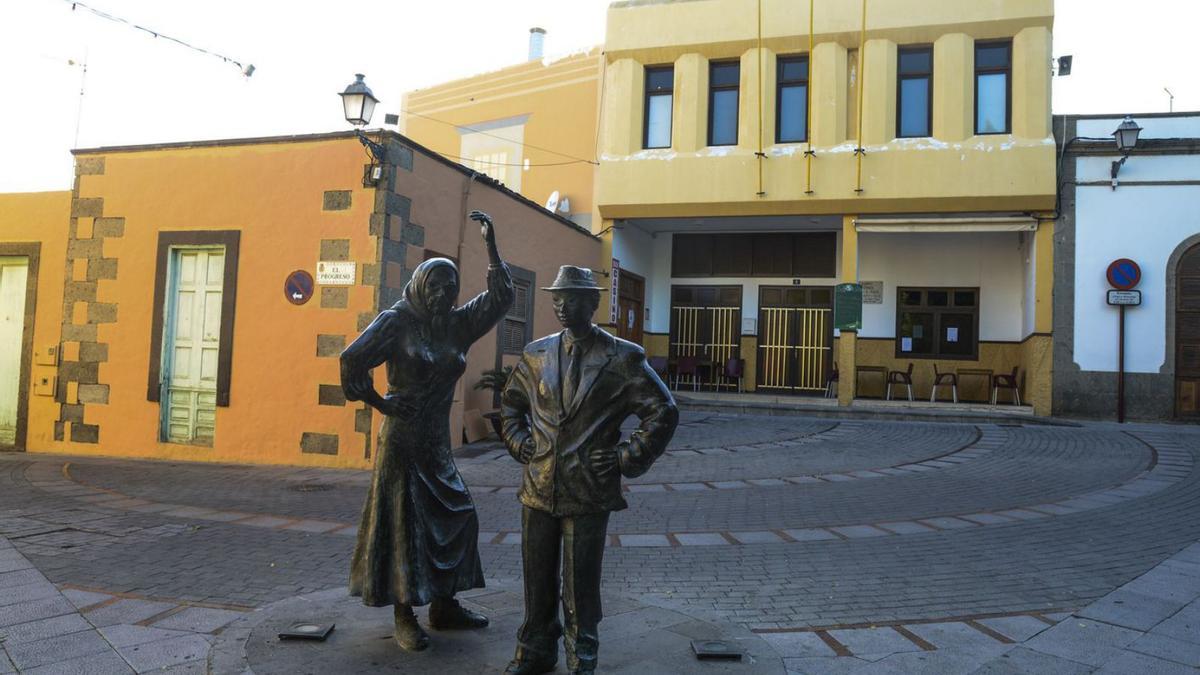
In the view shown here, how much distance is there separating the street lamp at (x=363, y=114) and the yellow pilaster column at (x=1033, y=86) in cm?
1152

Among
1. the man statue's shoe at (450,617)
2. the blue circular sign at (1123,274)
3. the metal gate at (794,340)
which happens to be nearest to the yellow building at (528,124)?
the metal gate at (794,340)

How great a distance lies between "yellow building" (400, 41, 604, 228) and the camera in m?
16.7

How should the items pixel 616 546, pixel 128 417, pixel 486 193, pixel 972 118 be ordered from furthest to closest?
pixel 972 118 < pixel 486 193 < pixel 128 417 < pixel 616 546

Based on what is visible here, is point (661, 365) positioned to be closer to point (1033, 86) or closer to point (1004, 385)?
point (1004, 385)

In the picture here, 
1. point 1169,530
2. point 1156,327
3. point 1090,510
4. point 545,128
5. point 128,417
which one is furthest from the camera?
point 545,128

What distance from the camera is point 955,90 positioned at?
46.6 ft

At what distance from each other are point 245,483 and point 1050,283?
527 inches

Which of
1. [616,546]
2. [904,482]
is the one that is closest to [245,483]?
[616,546]

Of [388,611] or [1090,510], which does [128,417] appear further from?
[1090,510]

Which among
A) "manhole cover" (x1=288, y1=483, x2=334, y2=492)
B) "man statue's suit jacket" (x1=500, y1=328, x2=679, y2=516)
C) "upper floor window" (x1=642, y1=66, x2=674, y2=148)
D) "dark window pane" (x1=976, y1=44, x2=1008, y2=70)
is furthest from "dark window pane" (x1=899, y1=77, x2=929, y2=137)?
"man statue's suit jacket" (x1=500, y1=328, x2=679, y2=516)

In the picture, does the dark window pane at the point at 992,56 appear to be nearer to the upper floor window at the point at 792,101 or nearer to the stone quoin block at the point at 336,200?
the upper floor window at the point at 792,101

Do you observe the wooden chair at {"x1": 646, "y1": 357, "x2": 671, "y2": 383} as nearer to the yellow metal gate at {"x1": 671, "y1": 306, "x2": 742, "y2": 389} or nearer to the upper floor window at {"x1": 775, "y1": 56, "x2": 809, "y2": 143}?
the yellow metal gate at {"x1": 671, "y1": 306, "x2": 742, "y2": 389}

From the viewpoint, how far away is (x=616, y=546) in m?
5.47

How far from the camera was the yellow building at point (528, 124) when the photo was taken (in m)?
16.7
